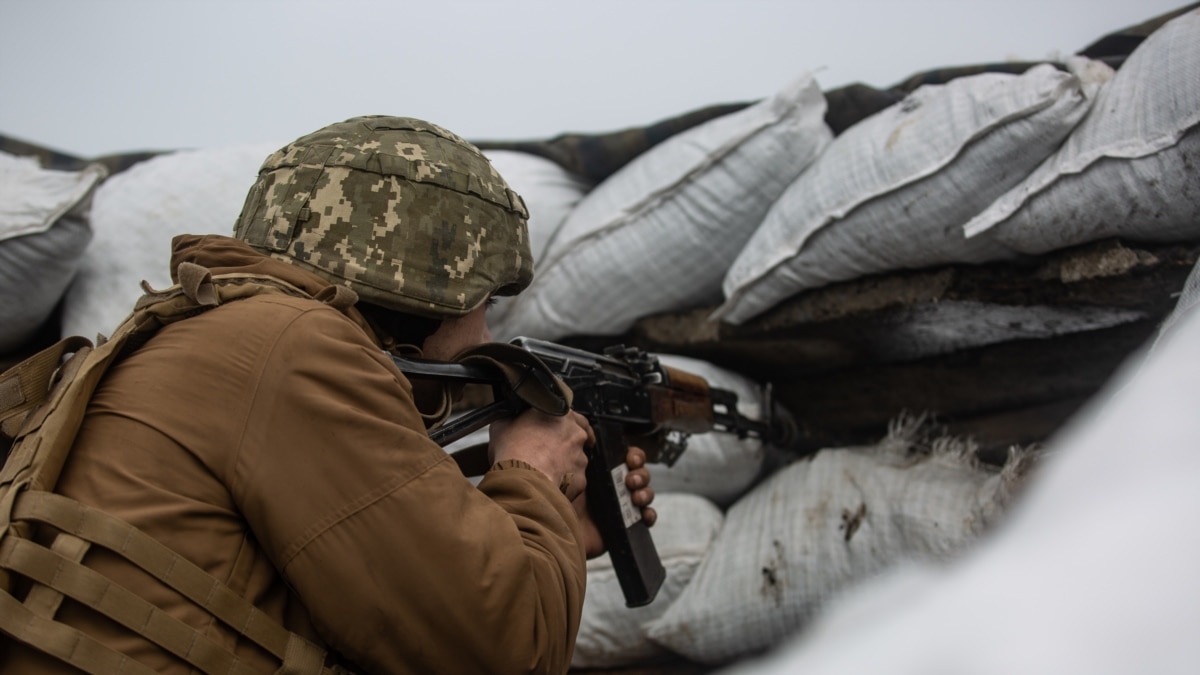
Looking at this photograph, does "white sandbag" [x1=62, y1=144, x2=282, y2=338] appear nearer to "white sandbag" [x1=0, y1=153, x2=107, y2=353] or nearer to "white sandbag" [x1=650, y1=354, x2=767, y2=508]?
"white sandbag" [x1=0, y1=153, x2=107, y2=353]

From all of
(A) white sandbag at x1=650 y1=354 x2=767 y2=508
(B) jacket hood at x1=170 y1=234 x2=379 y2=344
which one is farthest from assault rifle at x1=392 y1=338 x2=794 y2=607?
(A) white sandbag at x1=650 y1=354 x2=767 y2=508

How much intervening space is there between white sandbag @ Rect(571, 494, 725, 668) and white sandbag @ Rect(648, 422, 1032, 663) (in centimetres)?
4

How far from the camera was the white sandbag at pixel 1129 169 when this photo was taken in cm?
121

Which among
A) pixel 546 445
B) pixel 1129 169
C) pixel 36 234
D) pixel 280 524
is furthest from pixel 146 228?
pixel 1129 169

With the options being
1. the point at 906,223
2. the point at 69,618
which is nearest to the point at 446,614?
the point at 69,618

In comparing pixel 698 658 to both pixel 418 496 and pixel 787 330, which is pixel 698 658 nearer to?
pixel 787 330

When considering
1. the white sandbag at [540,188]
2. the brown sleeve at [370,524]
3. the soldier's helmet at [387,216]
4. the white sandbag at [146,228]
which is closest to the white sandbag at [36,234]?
the white sandbag at [146,228]

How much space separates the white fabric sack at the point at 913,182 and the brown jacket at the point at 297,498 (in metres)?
1.08

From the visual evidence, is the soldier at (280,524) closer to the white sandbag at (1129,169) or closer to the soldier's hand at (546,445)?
the soldier's hand at (546,445)

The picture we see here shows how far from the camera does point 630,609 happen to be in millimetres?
1699

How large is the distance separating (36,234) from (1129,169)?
1.87 metres

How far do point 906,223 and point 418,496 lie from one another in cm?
113

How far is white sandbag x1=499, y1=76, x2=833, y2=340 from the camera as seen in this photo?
Answer: 1.73 meters

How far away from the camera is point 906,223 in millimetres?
1527
